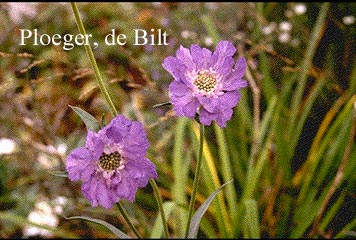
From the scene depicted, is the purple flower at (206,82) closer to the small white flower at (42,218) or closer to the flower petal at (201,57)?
A: the flower petal at (201,57)

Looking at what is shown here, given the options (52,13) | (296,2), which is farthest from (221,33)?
(52,13)

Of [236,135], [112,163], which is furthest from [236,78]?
[236,135]

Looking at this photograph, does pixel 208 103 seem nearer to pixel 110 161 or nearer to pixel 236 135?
pixel 110 161

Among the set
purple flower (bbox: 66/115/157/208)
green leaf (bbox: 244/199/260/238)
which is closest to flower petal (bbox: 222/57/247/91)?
purple flower (bbox: 66/115/157/208)

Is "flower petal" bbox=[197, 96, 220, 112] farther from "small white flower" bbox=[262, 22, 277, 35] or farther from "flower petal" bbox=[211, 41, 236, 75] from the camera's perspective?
"small white flower" bbox=[262, 22, 277, 35]

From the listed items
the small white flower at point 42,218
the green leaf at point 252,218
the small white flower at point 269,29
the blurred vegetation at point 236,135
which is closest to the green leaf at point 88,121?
the blurred vegetation at point 236,135

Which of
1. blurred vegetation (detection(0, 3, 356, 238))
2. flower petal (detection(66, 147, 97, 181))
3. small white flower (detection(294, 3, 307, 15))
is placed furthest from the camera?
small white flower (detection(294, 3, 307, 15))

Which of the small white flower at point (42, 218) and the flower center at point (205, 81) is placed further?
the small white flower at point (42, 218)
